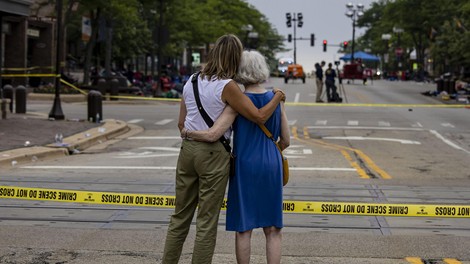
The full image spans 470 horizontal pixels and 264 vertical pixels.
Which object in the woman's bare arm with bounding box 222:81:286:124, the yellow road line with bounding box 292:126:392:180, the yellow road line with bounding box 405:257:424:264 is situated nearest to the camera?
the woman's bare arm with bounding box 222:81:286:124

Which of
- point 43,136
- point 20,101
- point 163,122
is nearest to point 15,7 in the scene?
point 20,101

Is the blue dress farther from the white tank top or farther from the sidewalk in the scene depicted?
the sidewalk

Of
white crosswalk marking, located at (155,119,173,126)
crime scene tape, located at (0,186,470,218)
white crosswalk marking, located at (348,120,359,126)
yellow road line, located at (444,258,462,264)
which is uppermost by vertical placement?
crime scene tape, located at (0,186,470,218)

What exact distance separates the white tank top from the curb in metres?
10.0

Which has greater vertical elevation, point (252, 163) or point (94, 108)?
point (252, 163)

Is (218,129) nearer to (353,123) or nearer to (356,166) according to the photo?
(356,166)

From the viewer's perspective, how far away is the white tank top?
6.02 meters

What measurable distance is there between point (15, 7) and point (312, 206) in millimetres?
17146

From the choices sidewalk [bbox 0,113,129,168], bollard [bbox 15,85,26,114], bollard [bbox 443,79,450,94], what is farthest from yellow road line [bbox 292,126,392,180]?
bollard [bbox 443,79,450,94]

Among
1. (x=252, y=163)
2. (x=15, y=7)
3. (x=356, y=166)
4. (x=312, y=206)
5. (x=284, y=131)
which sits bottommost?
(x=356, y=166)

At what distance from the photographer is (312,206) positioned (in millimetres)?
8977

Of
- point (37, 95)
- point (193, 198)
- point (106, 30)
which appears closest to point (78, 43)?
point (106, 30)

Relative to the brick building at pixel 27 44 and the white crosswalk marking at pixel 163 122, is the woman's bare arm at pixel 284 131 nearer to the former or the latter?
the white crosswalk marking at pixel 163 122

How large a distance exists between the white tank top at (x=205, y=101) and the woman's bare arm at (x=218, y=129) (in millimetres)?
47
